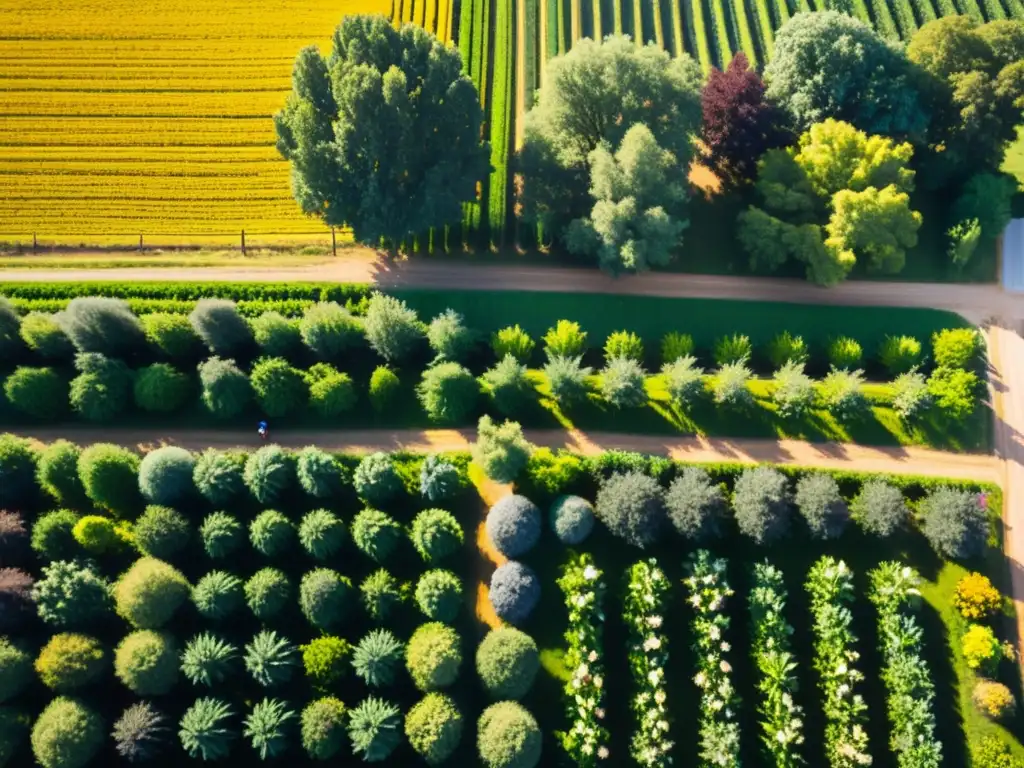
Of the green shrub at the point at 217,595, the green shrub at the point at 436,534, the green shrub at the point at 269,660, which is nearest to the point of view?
the green shrub at the point at 269,660

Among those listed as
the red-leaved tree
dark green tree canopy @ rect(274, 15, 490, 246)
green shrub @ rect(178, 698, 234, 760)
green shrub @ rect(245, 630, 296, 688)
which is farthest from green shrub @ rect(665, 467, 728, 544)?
green shrub @ rect(178, 698, 234, 760)

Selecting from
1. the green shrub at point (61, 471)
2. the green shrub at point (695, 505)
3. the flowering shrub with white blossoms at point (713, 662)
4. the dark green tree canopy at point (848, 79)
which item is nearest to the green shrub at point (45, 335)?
A: the green shrub at point (61, 471)

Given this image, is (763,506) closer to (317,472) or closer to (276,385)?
(317,472)

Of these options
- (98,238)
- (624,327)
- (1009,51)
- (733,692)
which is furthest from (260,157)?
(1009,51)

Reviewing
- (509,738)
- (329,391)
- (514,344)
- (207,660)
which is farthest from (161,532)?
(514,344)

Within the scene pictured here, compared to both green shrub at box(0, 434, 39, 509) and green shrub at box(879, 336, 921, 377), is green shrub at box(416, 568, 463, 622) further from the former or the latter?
green shrub at box(879, 336, 921, 377)

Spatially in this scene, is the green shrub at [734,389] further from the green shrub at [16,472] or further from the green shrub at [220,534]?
the green shrub at [16,472]
